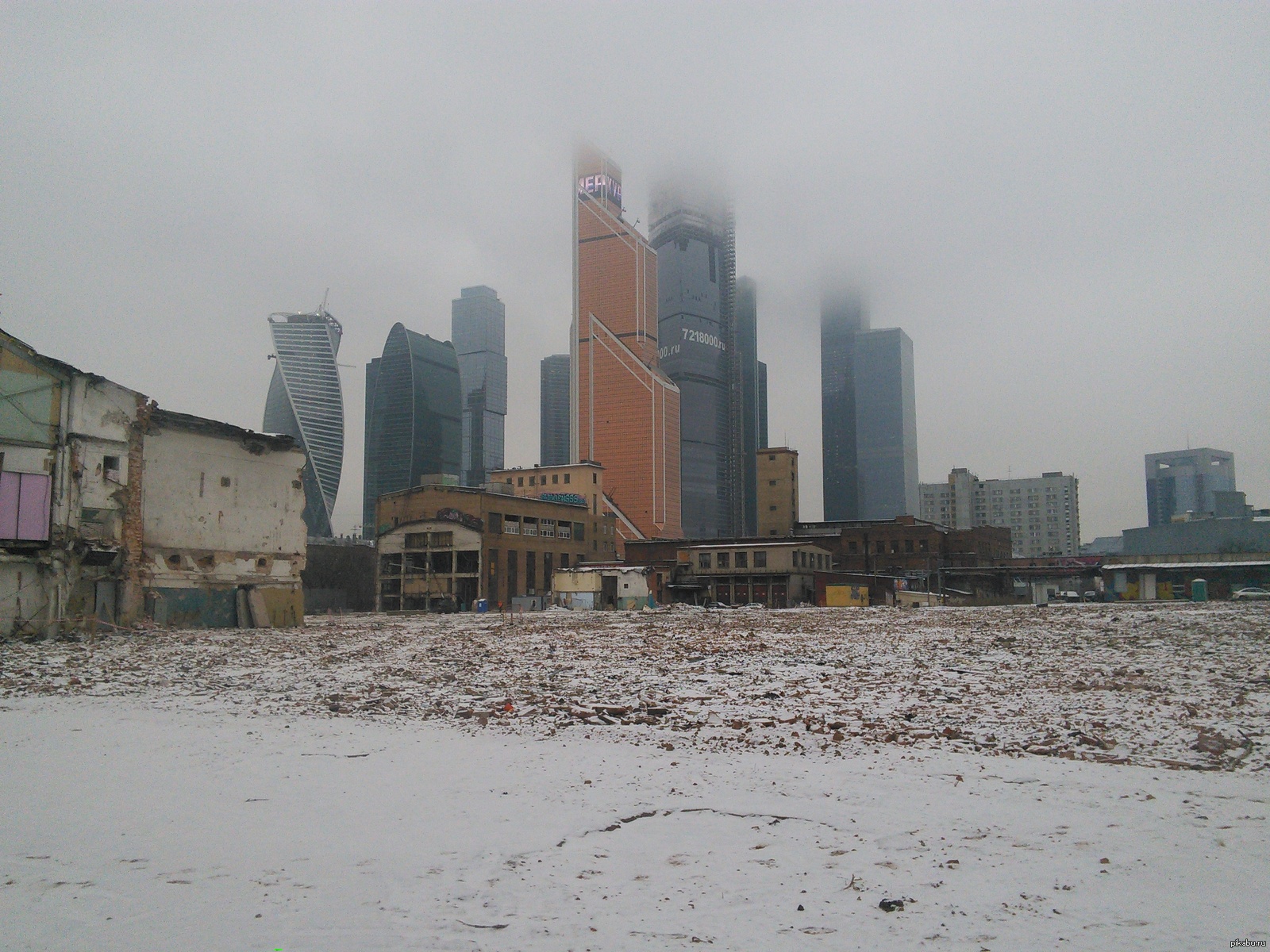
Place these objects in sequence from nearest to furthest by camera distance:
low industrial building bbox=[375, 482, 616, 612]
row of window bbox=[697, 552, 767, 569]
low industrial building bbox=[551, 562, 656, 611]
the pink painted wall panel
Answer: the pink painted wall panel, low industrial building bbox=[551, 562, 656, 611], low industrial building bbox=[375, 482, 616, 612], row of window bbox=[697, 552, 767, 569]

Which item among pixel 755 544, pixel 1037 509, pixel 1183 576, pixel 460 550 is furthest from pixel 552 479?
pixel 1037 509

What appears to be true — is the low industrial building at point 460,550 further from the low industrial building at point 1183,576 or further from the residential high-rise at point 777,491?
the residential high-rise at point 777,491

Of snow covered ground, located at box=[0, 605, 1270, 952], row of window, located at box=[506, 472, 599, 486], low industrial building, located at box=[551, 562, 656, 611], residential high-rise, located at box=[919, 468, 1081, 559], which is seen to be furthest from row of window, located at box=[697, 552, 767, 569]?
residential high-rise, located at box=[919, 468, 1081, 559]

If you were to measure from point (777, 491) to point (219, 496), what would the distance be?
113 metres

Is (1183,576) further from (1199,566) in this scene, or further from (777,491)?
(777,491)

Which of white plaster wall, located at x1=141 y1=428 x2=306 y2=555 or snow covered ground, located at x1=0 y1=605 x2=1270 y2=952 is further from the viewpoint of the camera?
white plaster wall, located at x1=141 y1=428 x2=306 y2=555

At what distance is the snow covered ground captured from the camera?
4820mm

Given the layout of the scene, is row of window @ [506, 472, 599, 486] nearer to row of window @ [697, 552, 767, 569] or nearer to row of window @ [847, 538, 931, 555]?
row of window @ [847, 538, 931, 555]

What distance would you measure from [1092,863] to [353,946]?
4740 millimetres

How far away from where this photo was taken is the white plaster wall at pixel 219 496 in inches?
1404

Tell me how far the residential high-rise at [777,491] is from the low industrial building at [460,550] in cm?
5784

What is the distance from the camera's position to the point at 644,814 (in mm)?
6766

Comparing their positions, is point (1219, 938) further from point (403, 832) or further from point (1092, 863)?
point (403, 832)

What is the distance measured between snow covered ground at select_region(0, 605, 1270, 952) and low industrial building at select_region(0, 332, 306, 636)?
59.5 feet
